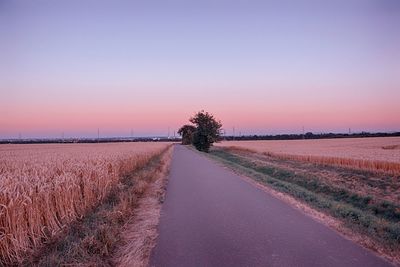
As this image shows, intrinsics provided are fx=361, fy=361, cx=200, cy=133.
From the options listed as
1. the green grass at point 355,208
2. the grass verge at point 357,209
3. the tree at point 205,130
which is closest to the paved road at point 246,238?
the grass verge at point 357,209

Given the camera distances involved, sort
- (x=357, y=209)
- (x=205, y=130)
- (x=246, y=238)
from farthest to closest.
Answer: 1. (x=205, y=130)
2. (x=357, y=209)
3. (x=246, y=238)

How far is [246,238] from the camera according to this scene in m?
7.28

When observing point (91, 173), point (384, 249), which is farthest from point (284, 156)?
point (384, 249)

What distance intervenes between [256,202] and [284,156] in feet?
91.4

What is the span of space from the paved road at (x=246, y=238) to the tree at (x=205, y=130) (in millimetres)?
56248

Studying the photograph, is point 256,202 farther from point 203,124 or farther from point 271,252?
point 203,124

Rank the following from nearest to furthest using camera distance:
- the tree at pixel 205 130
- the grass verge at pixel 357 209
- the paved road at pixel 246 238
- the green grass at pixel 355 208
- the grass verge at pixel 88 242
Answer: the grass verge at pixel 88 242
the paved road at pixel 246 238
the grass verge at pixel 357 209
the green grass at pixel 355 208
the tree at pixel 205 130

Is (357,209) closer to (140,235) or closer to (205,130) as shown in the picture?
(140,235)

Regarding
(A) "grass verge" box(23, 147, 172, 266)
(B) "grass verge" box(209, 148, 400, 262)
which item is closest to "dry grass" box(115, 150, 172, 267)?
(A) "grass verge" box(23, 147, 172, 266)

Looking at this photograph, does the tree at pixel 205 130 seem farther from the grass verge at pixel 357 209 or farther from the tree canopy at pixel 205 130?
the grass verge at pixel 357 209

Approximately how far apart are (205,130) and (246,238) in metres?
61.0

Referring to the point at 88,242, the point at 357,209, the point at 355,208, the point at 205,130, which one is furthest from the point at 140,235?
the point at 205,130

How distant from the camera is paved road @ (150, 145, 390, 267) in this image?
5.96m

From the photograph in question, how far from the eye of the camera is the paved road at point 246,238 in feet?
19.5
